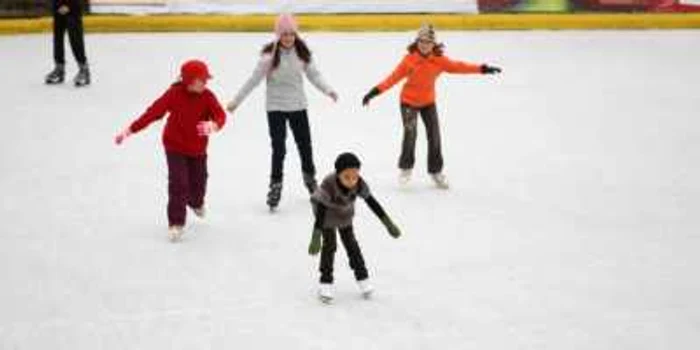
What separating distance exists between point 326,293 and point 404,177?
2.48m

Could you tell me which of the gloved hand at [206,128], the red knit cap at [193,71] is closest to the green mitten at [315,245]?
the gloved hand at [206,128]

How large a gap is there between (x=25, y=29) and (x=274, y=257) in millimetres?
8014

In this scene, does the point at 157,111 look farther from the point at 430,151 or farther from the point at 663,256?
the point at 663,256

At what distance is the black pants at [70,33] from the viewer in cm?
1077

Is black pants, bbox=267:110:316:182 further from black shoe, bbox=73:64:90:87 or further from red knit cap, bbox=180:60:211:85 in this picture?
black shoe, bbox=73:64:90:87

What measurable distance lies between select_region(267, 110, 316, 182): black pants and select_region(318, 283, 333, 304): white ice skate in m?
1.80

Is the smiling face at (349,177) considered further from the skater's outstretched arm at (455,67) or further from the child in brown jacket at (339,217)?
the skater's outstretched arm at (455,67)

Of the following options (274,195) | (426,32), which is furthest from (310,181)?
(426,32)

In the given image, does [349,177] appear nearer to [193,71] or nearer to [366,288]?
[366,288]

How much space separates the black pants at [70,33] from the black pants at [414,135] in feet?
13.1

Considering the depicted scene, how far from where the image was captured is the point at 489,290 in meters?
5.98

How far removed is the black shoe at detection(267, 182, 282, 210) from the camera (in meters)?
7.43

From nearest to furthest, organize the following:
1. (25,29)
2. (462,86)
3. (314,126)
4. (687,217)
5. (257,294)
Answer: (257,294)
(687,217)
(314,126)
(462,86)
(25,29)

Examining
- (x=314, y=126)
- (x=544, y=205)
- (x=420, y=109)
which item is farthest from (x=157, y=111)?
(x=314, y=126)
